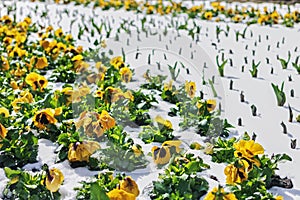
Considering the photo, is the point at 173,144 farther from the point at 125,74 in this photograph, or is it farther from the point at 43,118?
the point at 125,74

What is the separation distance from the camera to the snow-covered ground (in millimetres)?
2877

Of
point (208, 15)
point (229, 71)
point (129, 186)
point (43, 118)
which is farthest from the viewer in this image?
point (208, 15)

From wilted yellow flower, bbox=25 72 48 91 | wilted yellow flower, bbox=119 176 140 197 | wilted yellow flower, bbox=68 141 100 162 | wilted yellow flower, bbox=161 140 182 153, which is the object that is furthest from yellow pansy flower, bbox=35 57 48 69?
wilted yellow flower, bbox=119 176 140 197

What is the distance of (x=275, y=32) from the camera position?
664 centimetres

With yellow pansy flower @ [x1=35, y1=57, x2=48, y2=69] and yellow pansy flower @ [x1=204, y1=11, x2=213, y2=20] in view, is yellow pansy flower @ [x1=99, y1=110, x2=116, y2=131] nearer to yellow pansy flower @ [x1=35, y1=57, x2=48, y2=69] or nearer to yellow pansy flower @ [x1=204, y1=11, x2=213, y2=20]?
yellow pansy flower @ [x1=35, y1=57, x2=48, y2=69]

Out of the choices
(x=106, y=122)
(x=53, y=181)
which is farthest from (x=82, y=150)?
(x=53, y=181)

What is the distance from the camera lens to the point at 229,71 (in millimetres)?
4816

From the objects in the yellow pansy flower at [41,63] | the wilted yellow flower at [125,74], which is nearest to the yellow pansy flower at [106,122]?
the wilted yellow flower at [125,74]

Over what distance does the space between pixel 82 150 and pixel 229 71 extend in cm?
236

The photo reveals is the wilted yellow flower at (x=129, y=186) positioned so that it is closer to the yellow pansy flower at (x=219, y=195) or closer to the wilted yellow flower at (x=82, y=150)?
the yellow pansy flower at (x=219, y=195)

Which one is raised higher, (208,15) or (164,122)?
(208,15)

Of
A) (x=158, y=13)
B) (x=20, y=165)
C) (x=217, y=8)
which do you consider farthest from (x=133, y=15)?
(x=20, y=165)

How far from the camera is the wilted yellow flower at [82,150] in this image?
2.86 meters

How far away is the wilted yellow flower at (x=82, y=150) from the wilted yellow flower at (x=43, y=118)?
34 centimetres
